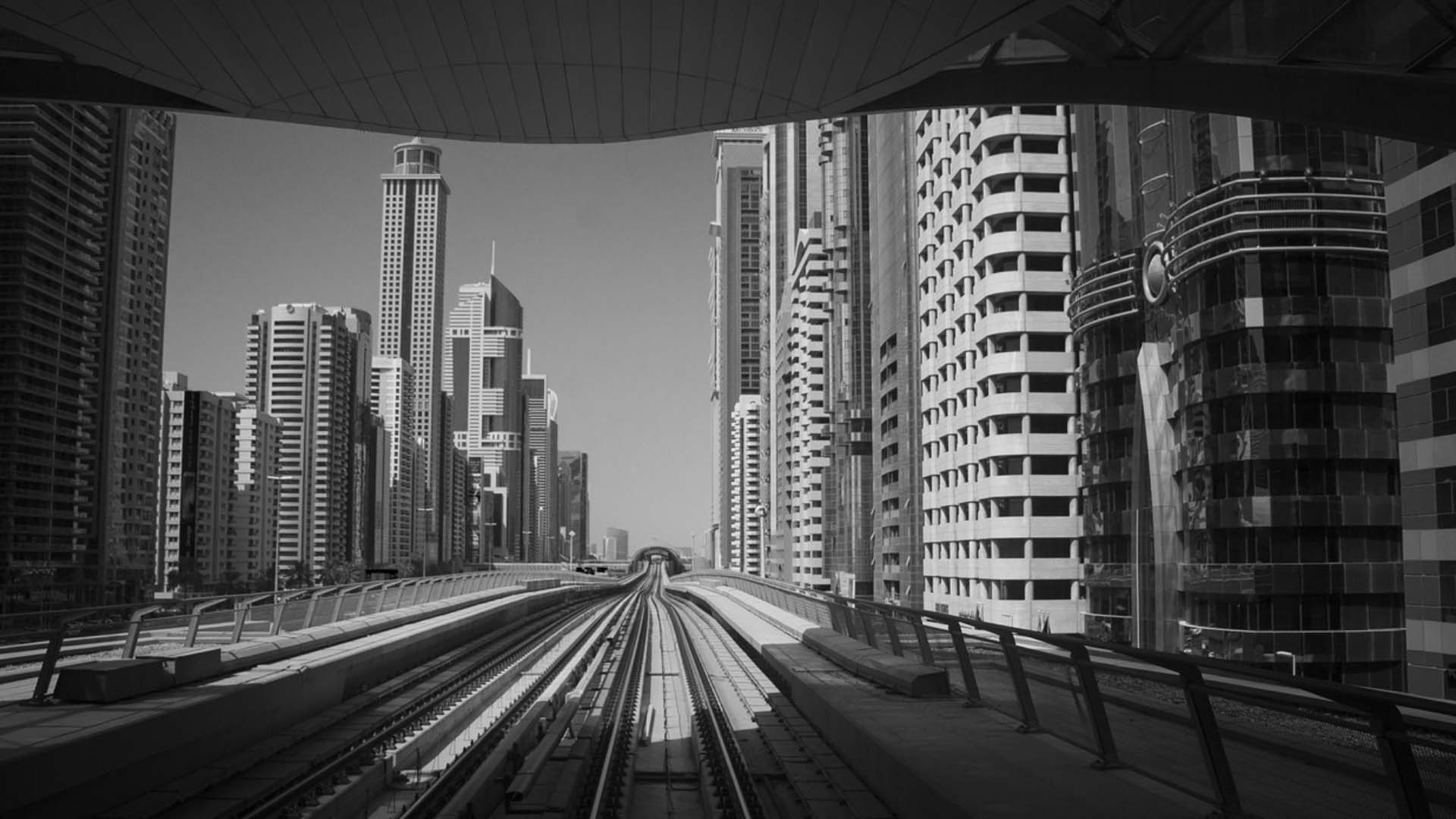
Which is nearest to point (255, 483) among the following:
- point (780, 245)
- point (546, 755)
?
point (780, 245)

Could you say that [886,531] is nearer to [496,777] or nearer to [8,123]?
[496,777]

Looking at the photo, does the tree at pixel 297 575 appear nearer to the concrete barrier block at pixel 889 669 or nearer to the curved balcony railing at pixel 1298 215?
the curved balcony railing at pixel 1298 215

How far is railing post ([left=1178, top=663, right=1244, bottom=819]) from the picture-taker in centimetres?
753

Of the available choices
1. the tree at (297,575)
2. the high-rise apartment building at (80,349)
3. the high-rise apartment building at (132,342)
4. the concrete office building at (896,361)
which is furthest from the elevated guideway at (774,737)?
the tree at (297,575)

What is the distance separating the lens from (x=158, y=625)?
16.9 m

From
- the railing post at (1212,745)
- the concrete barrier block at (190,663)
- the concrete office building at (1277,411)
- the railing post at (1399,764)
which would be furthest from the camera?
the concrete office building at (1277,411)

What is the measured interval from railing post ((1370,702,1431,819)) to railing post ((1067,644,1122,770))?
11.6 feet

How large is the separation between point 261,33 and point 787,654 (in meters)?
17.1

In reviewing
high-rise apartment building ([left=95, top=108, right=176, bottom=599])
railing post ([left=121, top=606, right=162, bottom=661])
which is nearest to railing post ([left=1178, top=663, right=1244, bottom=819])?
railing post ([left=121, top=606, right=162, bottom=661])

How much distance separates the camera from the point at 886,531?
81438 mm

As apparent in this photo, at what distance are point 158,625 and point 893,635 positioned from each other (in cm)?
1091

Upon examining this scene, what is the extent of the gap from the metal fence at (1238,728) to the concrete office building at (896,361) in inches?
2333

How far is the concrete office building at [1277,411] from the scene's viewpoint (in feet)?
107

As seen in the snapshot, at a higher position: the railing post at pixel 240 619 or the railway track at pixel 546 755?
the railing post at pixel 240 619
